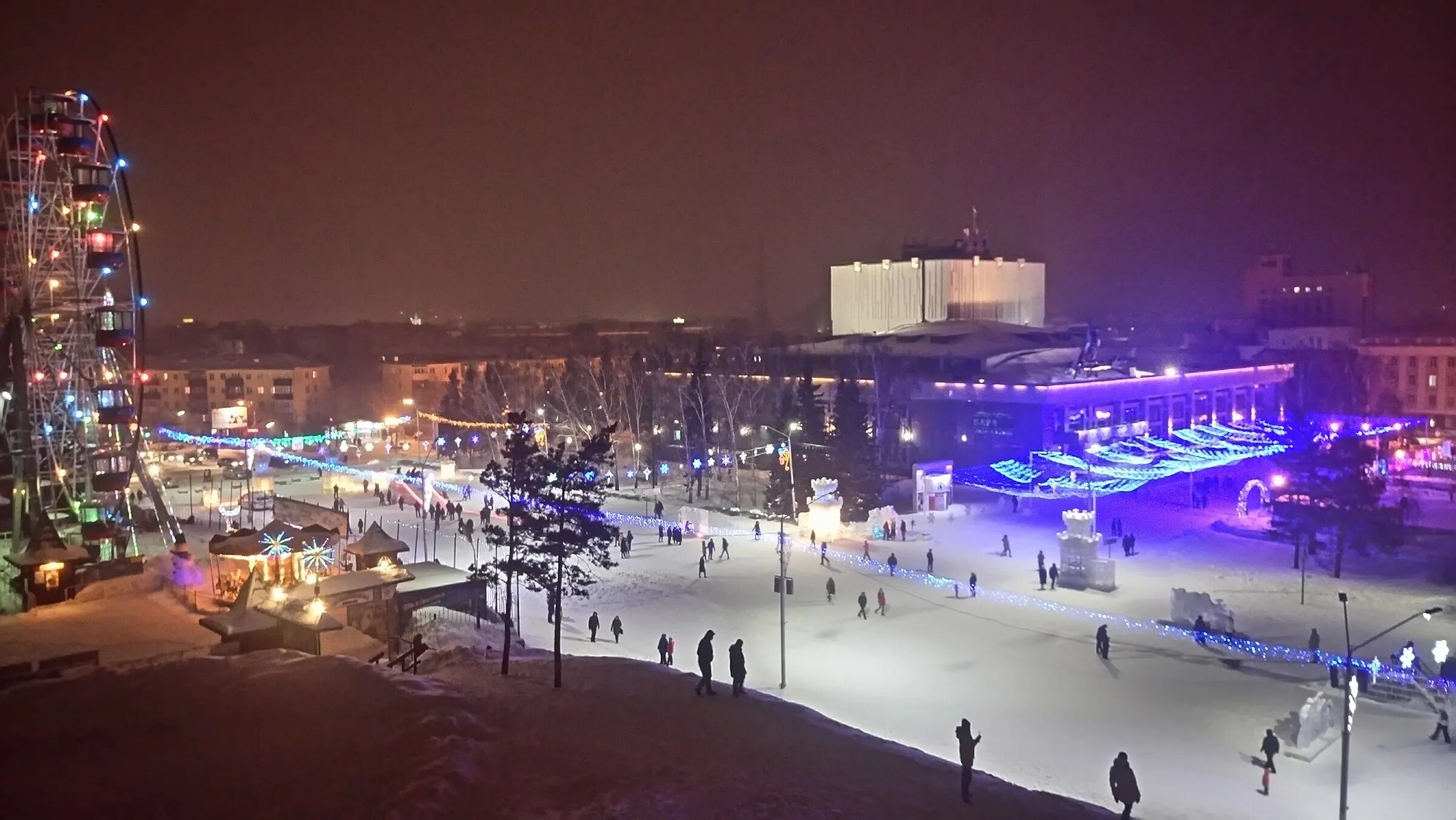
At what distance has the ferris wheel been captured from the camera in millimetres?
26250

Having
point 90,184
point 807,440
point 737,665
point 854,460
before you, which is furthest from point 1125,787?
point 807,440

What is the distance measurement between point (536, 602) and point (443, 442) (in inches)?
1513

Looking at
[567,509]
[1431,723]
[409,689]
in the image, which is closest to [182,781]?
[409,689]

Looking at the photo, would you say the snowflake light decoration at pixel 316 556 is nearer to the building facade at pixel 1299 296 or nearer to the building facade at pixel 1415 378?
the building facade at pixel 1415 378

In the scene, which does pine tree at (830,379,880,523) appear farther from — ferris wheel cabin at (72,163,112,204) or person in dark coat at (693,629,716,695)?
ferris wheel cabin at (72,163,112,204)

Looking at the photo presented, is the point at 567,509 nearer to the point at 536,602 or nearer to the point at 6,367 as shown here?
the point at 536,602

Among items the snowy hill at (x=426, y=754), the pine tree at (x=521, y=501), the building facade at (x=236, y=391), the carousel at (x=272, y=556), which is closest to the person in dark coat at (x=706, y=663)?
the snowy hill at (x=426, y=754)

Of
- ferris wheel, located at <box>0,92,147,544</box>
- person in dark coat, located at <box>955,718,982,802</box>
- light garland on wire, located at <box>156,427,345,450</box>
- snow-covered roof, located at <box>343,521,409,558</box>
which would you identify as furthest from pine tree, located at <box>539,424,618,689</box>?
light garland on wire, located at <box>156,427,345,450</box>

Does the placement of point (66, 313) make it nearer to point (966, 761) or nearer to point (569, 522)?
point (569, 522)

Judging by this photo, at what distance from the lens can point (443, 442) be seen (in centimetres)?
6322

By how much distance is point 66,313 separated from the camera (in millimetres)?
27219

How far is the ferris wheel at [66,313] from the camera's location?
1033 inches

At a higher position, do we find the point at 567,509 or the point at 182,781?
the point at 567,509

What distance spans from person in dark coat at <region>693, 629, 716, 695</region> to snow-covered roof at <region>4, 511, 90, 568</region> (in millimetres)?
16669
